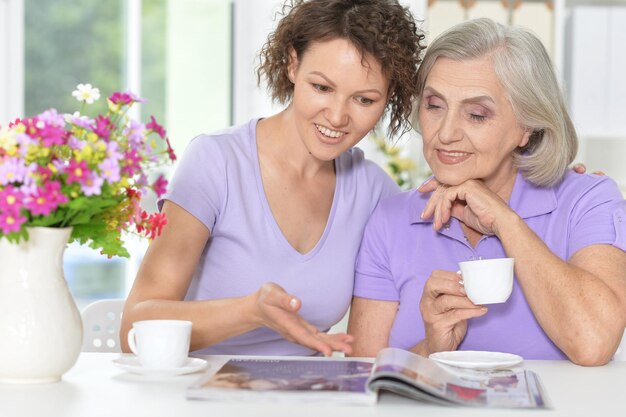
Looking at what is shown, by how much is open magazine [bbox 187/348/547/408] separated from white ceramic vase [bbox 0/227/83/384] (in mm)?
234

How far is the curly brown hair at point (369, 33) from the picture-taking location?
186 cm

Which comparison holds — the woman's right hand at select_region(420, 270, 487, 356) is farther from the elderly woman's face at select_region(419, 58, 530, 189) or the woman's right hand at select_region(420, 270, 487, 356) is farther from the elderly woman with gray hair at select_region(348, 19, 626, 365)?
the elderly woman's face at select_region(419, 58, 530, 189)

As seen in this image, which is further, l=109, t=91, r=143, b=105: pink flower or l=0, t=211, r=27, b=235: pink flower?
l=109, t=91, r=143, b=105: pink flower

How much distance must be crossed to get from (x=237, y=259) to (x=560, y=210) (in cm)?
73

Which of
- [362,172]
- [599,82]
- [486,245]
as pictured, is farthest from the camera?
[599,82]

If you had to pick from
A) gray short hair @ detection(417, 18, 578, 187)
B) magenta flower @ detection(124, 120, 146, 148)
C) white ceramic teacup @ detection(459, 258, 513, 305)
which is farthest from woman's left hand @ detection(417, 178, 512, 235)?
magenta flower @ detection(124, 120, 146, 148)

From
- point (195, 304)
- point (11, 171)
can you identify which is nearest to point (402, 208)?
point (195, 304)

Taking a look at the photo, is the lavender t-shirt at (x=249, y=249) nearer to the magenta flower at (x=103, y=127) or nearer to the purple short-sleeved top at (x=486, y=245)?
the purple short-sleeved top at (x=486, y=245)

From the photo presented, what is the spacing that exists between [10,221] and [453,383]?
679 mm

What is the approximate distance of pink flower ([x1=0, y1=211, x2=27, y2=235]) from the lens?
1197 mm

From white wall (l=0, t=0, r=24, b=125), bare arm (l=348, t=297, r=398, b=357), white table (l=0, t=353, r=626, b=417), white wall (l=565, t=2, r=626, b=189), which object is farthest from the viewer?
white wall (l=0, t=0, r=24, b=125)

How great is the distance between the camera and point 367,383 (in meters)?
1.21

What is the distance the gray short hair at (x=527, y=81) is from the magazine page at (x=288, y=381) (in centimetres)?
73

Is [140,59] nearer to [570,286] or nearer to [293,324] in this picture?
[570,286]
